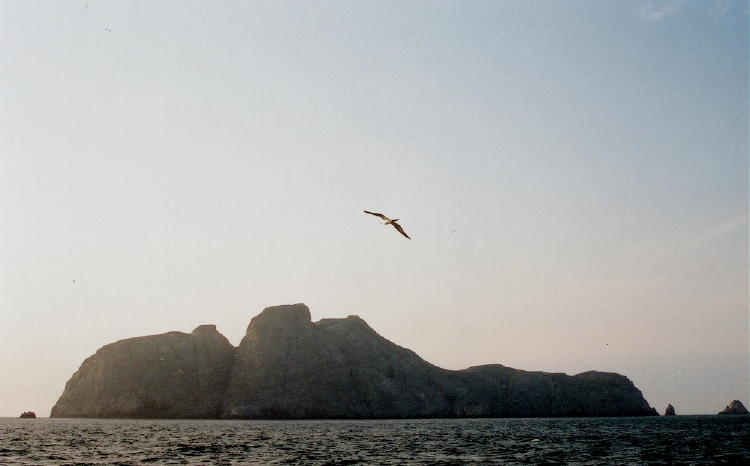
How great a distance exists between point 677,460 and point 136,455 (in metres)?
39.2

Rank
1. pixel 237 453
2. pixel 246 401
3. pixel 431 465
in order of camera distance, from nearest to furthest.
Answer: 1. pixel 431 465
2. pixel 237 453
3. pixel 246 401

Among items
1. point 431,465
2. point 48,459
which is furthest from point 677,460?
point 48,459

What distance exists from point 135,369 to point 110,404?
12555 mm

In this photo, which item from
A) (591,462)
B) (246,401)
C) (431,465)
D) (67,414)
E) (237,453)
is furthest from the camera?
(67,414)

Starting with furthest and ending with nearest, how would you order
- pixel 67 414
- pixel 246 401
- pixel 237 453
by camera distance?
pixel 67 414, pixel 246 401, pixel 237 453

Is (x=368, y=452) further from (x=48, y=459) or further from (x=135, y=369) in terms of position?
(x=135, y=369)

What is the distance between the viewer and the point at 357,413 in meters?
193

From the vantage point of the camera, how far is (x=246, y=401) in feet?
606

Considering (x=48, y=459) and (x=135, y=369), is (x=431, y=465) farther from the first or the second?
(x=135, y=369)

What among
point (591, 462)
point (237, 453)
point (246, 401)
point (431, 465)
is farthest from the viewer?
point (246, 401)

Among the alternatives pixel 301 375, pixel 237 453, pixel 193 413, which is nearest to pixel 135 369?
pixel 193 413

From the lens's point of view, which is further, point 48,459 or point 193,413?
point 193,413

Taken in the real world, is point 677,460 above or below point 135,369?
below

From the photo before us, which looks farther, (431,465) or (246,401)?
(246,401)
